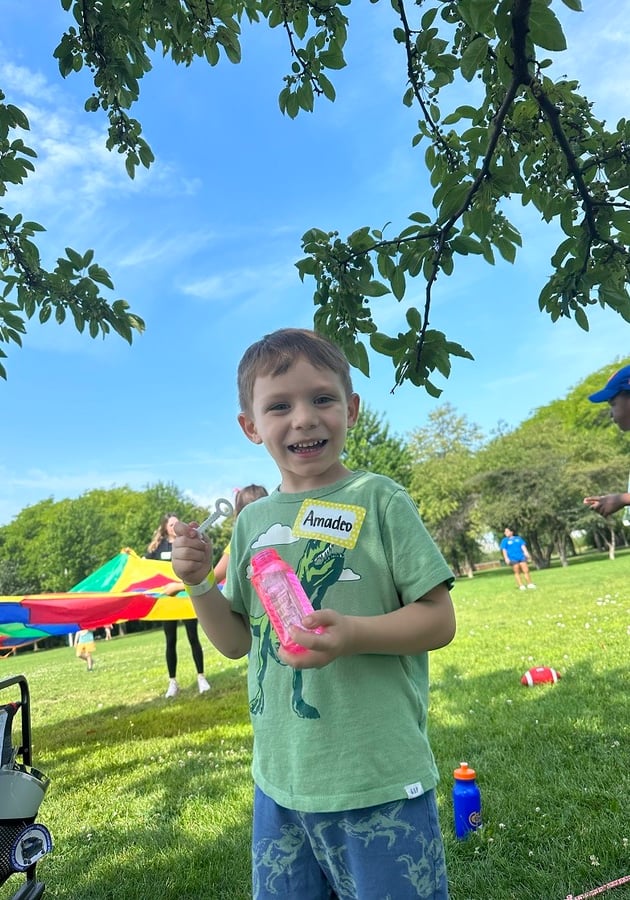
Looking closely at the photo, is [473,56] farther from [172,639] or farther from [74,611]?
[172,639]

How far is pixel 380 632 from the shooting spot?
135 centimetres

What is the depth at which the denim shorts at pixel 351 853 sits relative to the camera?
1.33 m

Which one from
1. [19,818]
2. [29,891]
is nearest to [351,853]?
[19,818]

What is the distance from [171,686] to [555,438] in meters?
34.2

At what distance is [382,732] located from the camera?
141cm

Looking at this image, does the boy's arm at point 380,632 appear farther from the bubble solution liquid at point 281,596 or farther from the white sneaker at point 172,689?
the white sneaker at point 172,689

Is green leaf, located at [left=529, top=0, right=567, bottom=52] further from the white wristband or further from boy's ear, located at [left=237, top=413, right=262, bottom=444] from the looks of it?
the white wristband

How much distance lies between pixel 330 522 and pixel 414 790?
644mm

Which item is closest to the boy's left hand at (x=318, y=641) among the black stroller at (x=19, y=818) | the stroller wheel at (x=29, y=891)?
the black stroller at (x=19, y=818)

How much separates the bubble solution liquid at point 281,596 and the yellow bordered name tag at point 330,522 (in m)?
0.24

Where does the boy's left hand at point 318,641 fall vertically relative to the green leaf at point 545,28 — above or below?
below

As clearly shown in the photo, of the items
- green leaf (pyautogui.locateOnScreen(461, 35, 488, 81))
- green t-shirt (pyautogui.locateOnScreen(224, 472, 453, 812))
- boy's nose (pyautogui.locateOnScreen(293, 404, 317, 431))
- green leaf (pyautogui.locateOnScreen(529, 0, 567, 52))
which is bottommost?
green t-shirt (pyautogui.locateOnScreen(224, 472, 453, 812))

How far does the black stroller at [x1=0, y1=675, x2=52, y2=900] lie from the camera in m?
2.13

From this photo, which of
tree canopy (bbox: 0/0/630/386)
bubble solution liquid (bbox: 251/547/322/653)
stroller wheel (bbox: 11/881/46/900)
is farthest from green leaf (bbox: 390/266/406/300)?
stroller wheel (bbox: 11/881/46/900)
